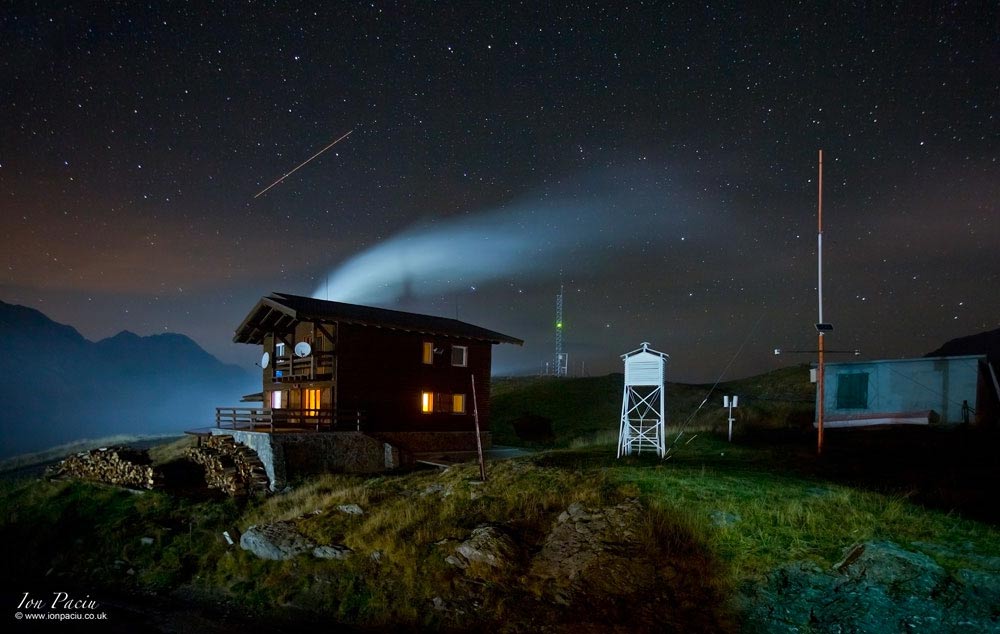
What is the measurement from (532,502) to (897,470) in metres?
12.3

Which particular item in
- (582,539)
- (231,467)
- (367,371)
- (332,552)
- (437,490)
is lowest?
(332,552)

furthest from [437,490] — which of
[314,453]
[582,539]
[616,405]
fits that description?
[616,405]

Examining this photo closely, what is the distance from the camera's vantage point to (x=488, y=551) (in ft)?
42.2

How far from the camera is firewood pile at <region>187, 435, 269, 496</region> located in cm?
2333

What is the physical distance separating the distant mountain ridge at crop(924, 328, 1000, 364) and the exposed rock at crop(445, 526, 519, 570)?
111170mm

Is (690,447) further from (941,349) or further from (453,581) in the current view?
(941,349)

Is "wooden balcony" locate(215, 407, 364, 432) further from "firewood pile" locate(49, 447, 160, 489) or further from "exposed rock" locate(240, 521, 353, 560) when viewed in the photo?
"exposed rock" locate(240, 521, 353, 560)

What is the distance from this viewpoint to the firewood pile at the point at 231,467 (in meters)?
23.3

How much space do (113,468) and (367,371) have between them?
1102cm

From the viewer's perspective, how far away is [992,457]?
68.4 ft

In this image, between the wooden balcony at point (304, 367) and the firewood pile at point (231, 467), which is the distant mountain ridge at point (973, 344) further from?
the firewood pile at point (231, 467)

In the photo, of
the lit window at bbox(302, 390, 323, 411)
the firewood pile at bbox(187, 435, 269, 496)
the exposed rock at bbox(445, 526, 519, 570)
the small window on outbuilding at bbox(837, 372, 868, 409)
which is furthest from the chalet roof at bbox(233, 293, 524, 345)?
the small window on outbuilding at bbox(837, 372, 868, 409)

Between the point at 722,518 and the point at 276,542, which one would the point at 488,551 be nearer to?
the point at 722,518

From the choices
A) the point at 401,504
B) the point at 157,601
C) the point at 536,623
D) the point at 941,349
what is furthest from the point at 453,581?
the point at 941,349
